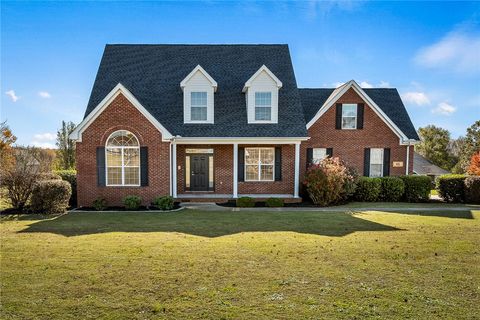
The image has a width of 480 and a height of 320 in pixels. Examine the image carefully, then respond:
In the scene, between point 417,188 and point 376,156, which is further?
point 376,156

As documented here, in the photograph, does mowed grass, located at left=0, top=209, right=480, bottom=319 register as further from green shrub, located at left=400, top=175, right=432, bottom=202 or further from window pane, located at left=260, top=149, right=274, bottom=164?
window pane, located at left=260, top=149, right=274, bottom=164

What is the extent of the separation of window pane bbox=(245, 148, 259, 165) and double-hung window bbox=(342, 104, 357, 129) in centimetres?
590

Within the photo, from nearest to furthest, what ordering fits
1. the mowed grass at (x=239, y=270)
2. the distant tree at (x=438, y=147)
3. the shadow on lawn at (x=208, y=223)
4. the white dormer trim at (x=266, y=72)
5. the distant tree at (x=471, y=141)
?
the mowed grass at (x=239, y=270)
the shadow on lawn at (x=208, y=223)
the white dormer trim at (x=266, y=72)
the distant tree at (x=471, y=141)
the distant tree at (x=438, y=147)

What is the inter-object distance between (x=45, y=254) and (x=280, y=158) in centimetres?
1187

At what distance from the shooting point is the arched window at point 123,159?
13875 millimetres

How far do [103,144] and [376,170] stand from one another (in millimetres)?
15825

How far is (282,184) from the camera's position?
16.1 m

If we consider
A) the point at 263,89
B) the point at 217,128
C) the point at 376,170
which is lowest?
→ the point at 376,170

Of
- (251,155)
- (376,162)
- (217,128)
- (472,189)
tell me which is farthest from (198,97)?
(472,189)

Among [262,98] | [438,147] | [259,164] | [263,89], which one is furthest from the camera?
[438,147]

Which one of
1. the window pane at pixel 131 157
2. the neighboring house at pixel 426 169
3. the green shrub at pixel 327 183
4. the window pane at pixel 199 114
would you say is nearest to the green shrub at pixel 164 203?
the window pane at pixel 131 157

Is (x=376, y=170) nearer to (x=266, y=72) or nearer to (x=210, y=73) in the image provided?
(x=266, y=72)

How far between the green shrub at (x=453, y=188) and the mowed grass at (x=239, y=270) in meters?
7.36

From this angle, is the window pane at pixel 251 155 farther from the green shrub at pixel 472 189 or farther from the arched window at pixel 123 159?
the green shrub at pixel 472 189
